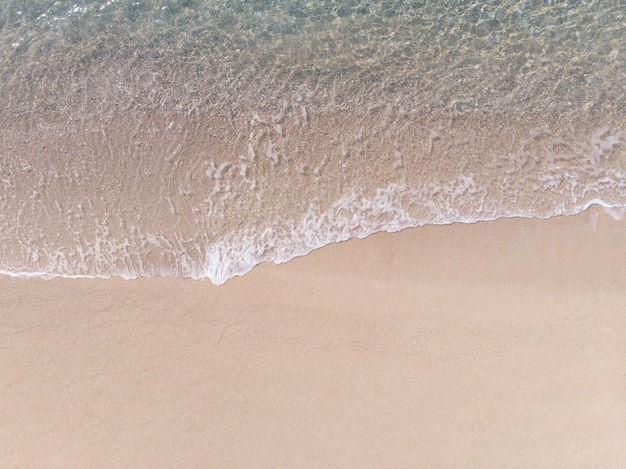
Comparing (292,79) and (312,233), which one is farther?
(292,79)

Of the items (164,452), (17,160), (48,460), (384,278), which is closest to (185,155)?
(17,160)

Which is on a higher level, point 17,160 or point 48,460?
point 17,160

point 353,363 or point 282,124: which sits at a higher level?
point 282,124

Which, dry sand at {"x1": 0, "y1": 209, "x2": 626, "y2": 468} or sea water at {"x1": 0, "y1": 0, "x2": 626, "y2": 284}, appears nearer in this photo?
dry sand at {"x1": 0, "y1": 209, "x2": 626, "y2": 468}

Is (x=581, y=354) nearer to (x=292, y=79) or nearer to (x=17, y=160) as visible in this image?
(x=292, y=79)

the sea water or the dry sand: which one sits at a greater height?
the sea water
